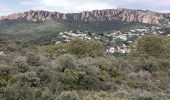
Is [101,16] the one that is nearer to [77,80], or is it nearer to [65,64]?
[65,64]

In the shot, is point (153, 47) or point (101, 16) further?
point (101, 16)

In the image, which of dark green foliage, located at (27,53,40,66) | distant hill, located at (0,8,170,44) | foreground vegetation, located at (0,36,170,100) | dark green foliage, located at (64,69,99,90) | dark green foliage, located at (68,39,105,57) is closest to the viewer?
foreground vegetation, located at (0,36,170,100)

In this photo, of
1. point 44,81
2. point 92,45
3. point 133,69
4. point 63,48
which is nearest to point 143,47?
point 92,45

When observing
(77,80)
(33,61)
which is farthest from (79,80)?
(33,61)

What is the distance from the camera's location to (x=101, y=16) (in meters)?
183

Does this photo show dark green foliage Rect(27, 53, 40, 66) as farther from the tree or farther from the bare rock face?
the bare rock face

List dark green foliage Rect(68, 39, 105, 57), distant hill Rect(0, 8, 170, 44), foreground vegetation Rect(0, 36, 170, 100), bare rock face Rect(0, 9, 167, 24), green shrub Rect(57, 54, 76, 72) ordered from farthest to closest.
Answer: bare rock face Rect(0, 9, 167, 24) → distant hill Rect(0, 8, 170, 44) → dark green foliage Rect(68, 39, 105, 57) → green shrub Rect(57, 54, 76, 72) → foreground vegetation Rect(0, 36, 170, 100)

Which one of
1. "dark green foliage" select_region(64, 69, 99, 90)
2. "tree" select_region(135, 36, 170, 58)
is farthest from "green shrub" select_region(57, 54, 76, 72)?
"tree" select_region(135, 36, 170, 58)

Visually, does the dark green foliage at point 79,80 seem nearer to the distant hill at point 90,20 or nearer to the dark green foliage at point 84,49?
the dark green foliage at point 84,49

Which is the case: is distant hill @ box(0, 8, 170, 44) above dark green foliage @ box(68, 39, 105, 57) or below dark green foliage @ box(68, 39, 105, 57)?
below

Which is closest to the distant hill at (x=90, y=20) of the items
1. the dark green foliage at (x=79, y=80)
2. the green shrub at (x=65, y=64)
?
the green shrub at (x=65, y=64)

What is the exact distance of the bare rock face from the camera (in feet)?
557

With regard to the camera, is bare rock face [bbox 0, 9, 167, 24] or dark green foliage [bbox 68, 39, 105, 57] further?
bare rock face [bbox 0, 9, 167, 24]

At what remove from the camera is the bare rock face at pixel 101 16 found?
170m
